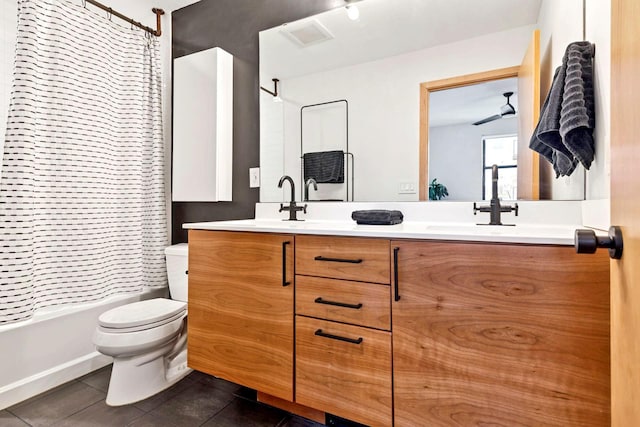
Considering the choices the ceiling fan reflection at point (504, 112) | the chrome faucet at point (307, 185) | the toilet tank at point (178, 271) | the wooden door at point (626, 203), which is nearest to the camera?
the wooden door at point (626, 203)

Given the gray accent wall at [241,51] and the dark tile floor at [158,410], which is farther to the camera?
the gray accent wall at [241,51]

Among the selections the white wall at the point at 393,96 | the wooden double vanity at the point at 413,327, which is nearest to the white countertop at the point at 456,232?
the wooden double vanity at the point at 413,327

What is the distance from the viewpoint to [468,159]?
1528 millimetres

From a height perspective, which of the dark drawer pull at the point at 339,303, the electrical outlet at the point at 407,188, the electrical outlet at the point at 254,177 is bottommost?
the dark drawer pull at the point at 339,303

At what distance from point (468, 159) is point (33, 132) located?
215 cm

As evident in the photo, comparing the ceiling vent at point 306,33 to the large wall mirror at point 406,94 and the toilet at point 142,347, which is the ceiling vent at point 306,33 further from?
the toilet at point 142,347

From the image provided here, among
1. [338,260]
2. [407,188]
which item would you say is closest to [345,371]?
[338,260]

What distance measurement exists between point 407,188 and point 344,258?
0.63 m

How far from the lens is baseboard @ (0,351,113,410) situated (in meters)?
1.66

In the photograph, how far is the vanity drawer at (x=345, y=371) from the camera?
113 cm

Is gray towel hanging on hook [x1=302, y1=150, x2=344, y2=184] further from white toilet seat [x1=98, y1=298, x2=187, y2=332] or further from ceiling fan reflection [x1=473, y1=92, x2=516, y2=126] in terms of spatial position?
white toilet seat [x1=98, y1=298, x2=187, y2=332]

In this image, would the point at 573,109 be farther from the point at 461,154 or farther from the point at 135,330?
the point at 135,330

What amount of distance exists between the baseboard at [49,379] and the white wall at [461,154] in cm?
226

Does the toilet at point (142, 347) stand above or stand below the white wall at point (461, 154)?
below
